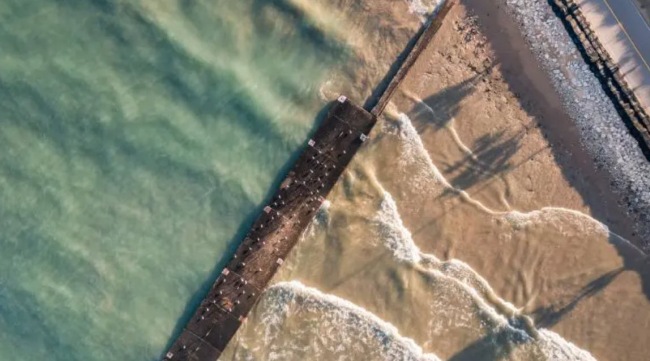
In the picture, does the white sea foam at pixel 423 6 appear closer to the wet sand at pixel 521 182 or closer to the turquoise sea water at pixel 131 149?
the wet sand at pixel 521 182

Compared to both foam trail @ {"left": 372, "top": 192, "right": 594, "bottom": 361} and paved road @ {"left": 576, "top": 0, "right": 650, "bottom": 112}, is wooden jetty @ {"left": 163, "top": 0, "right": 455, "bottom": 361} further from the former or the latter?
paved road @ {"left": 576, "top": 0, "right": 650, "bottom": 112}

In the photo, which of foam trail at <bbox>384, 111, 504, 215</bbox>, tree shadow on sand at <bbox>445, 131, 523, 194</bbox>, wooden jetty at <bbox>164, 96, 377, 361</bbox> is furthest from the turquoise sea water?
tree shadow on sand at <bbox>445, 131, 523, 194</bbox>

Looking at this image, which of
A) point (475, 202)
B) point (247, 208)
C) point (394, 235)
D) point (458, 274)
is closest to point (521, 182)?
point (475, 202)

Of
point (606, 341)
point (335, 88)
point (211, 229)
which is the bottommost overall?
point (606, 341)

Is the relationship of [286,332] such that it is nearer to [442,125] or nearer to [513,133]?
[442,125]

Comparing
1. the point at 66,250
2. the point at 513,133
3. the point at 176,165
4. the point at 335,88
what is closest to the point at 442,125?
the point at 513,133
